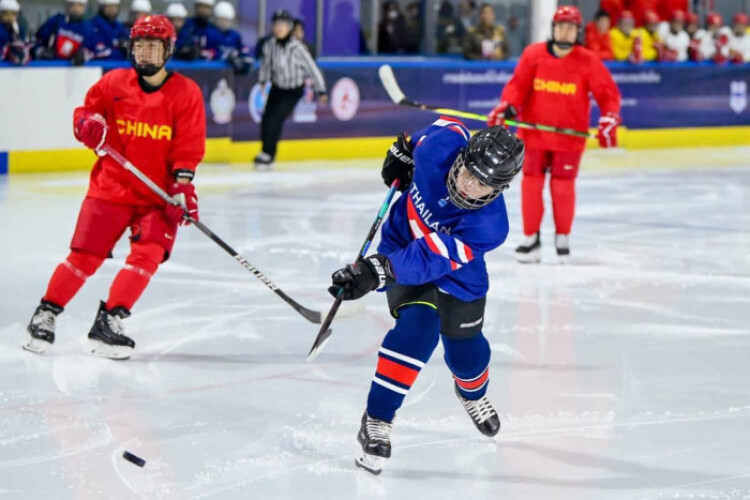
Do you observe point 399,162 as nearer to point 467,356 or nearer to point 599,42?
point 467,356

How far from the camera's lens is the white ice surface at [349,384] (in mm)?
3449

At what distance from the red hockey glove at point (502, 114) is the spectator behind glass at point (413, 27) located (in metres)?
6.06

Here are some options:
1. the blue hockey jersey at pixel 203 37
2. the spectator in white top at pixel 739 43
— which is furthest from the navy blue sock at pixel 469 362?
the spectator in white top at pixel 739 43

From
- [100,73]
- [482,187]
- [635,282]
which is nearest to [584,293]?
[635,282]

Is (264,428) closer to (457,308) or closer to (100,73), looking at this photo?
(457,308)

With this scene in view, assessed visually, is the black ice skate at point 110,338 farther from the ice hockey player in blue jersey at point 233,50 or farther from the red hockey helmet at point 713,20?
the red hockey helmet at point 713,20

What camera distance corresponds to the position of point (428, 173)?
3463 millimetres

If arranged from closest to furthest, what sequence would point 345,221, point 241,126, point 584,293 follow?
point 584,293 → point 345,221 → point 241,126

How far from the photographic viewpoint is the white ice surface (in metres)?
3.45

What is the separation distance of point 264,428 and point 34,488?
2.52 feet

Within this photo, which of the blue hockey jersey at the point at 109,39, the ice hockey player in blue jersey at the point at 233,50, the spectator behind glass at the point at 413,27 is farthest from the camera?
the spectator behind glass at the point at 413,27

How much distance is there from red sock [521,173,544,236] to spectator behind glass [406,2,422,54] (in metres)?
6.14

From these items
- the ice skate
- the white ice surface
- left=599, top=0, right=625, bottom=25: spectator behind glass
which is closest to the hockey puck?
the white ice surface

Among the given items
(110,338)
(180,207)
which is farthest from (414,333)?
(110,338)
